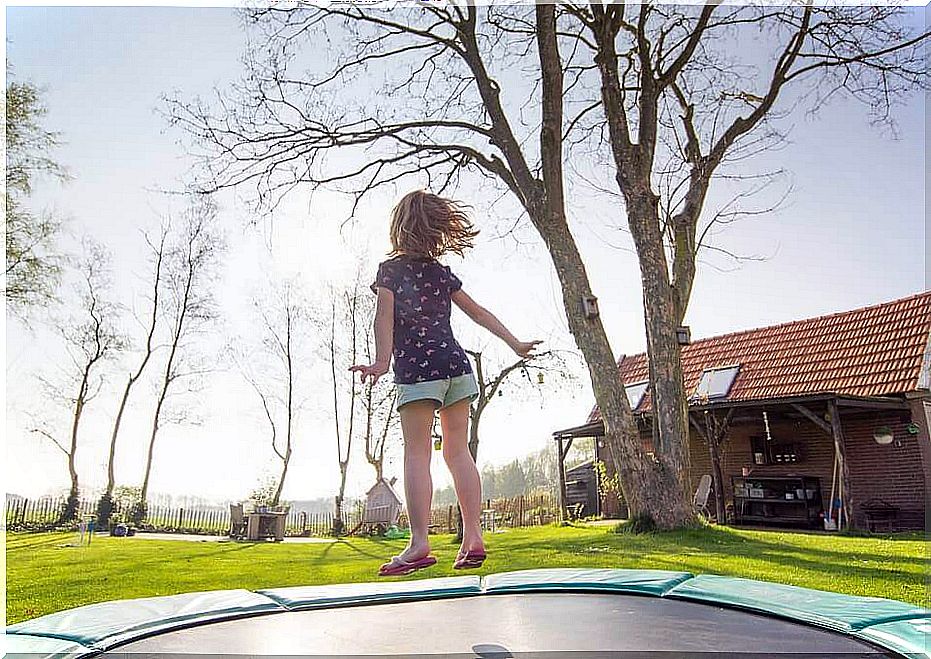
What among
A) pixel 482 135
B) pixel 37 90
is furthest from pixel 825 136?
pixel 37 90

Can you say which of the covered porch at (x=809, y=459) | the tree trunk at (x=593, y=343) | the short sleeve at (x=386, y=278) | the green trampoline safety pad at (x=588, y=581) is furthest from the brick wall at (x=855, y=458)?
the short sleeve at (x=386, y=278)

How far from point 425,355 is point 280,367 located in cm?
129

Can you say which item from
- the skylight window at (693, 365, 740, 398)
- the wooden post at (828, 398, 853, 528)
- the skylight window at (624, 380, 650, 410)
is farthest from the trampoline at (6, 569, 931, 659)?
the skylight window at (624, 380, 650, 410)

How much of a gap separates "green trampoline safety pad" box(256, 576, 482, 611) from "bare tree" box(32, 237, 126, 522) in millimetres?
1005

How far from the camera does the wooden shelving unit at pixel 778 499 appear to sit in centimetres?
534

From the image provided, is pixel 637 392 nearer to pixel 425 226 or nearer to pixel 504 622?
pixel 425 226

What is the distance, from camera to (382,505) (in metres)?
2.94

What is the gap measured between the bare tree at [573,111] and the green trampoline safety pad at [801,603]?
100cm

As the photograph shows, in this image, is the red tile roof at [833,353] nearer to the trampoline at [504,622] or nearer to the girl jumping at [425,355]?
the trampoline at [504,622]

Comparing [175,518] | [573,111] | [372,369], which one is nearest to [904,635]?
[372,369]

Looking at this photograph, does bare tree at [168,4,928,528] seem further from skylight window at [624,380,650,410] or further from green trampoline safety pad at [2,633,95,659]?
skylight window at [624,380,650,410]

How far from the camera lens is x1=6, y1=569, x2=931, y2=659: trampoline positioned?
1.56m

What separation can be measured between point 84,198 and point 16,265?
0.33 m

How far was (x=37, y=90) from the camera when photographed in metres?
2.90
